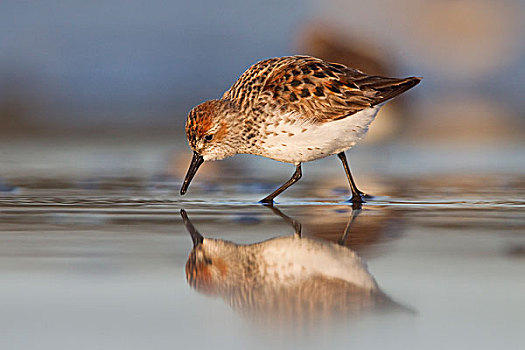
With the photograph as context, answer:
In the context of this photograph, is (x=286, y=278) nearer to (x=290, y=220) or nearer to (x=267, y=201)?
(x=290, y=220)

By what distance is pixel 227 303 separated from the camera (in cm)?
341

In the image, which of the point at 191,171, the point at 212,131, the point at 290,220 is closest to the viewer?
the point at 290,220

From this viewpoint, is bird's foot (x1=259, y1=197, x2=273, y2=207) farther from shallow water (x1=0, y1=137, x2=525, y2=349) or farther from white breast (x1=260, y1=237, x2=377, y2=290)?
white breast (x1=260, y1=237, x2=377, y2=290)

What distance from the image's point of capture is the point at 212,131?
641cm

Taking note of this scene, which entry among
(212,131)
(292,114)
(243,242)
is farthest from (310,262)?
(212,131)

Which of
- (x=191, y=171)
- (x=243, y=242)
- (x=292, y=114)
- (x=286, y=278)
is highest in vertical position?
(x=292, y=114)

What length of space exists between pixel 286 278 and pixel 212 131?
2802 millimetres

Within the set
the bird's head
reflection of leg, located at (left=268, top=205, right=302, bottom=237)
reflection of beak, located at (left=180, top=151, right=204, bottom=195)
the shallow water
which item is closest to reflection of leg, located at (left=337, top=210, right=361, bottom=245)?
the shallow water

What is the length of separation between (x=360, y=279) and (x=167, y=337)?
105cm

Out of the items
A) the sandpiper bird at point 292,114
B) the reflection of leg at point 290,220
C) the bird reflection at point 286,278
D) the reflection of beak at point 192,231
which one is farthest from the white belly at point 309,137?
the bird reflection at point 286,278

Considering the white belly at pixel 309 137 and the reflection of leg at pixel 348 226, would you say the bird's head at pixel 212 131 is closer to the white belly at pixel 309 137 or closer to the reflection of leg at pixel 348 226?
the white belly at pixel 309 137

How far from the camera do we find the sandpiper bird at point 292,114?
6195 mm

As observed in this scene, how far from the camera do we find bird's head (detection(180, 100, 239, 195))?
21.0 feet

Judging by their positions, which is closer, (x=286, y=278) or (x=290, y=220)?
(x=286, y=278)
